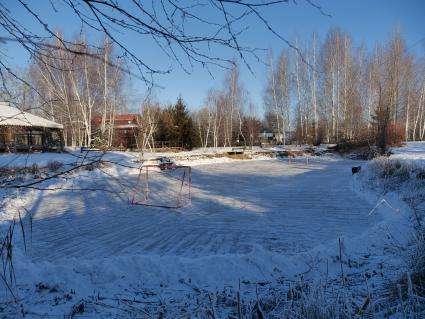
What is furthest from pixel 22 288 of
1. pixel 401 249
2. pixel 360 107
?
pixel 360 107

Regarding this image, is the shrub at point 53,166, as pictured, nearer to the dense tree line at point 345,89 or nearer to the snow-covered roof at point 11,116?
the snow-covered roof at point 11,116

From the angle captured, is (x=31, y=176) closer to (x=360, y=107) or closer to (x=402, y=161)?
(x=402, y=161)

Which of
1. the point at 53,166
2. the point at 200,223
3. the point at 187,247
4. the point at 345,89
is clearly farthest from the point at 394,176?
the point at 345,89

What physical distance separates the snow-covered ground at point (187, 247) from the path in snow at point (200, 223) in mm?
23

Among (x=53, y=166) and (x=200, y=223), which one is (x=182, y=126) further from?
(x=200, y=223)

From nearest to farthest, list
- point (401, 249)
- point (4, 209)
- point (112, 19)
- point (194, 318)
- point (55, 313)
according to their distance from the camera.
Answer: point (112, 19), point (194, 318), point (55, 313), point (401, 249), point (4, 209)

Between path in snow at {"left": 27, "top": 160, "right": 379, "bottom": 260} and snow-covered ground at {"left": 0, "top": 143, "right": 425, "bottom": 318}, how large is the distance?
0.07ft

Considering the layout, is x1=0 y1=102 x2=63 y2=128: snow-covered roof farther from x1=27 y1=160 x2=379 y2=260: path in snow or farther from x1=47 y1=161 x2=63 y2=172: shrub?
x1=47 y1=161 x2=63 y2=172: shrub

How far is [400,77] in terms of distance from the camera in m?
37.6

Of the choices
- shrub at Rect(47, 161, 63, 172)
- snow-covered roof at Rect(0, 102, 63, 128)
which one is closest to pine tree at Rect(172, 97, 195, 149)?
shrub at Rect(47, 161, 63, 172)

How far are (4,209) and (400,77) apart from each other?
39178mm

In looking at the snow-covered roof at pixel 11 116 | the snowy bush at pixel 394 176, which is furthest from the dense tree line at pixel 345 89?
the snow-covered roof at pixel 11 116

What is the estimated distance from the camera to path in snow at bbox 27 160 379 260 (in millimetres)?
5828

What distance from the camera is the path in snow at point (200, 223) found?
5.83m
